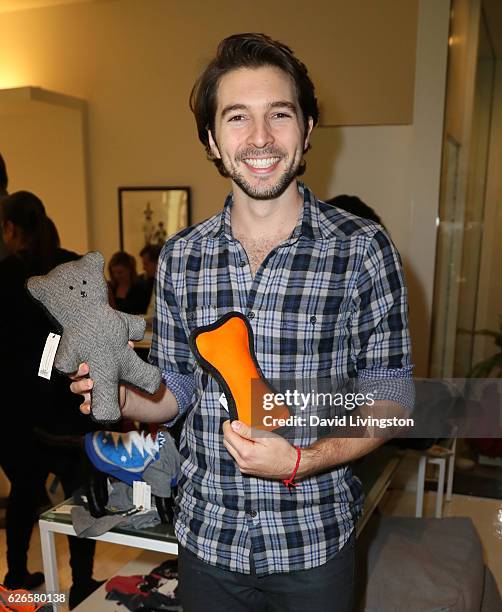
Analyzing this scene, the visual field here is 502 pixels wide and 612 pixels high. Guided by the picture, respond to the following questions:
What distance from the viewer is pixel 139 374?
0.88 meters

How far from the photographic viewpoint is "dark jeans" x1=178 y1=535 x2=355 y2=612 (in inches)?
36.6

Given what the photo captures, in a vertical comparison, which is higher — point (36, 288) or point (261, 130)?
point (261, 130)

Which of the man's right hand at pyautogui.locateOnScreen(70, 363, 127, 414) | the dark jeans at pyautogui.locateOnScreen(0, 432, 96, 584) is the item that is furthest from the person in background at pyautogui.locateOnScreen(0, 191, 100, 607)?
the man's right hand at pyautogui.locateOnScreen(70, 363, 127, 414)

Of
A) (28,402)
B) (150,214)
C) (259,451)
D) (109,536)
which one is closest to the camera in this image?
(259,451)

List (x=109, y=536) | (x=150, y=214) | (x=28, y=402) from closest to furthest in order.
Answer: (x=109, y=536) < (x=28, y=402) < (x=150, y=214)

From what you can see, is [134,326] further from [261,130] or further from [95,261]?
[261,130]

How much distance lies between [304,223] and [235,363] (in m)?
0.29

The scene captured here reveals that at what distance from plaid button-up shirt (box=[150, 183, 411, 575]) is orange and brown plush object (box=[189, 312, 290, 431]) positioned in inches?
3.2

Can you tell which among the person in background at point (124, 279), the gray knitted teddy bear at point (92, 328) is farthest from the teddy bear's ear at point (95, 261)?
the person in background at point (124, 279)

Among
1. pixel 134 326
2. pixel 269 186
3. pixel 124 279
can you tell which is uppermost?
pixel 269 186

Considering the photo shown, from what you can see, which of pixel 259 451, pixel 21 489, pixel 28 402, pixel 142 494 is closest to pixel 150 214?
pixel 28 402

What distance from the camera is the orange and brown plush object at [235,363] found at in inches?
33.3

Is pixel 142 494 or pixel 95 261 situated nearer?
pixel 95 261

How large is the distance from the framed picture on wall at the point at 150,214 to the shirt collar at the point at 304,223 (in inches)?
93.9
